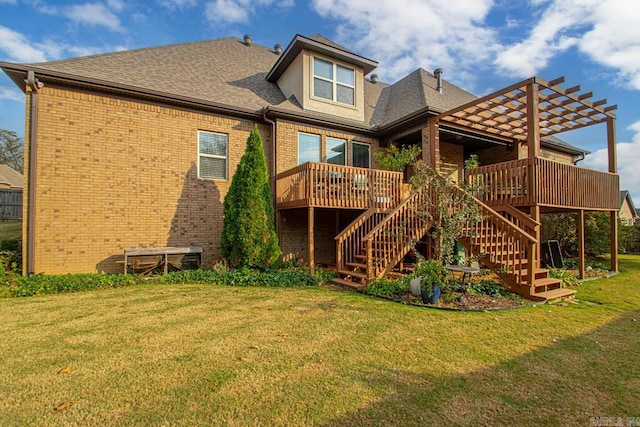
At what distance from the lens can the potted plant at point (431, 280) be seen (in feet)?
19.2

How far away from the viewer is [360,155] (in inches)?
466

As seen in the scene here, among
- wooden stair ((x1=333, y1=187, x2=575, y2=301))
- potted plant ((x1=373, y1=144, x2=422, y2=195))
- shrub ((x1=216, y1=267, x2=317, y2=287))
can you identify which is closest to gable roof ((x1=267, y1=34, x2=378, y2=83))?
potted plant ((x1=373, y1=144, x2=422, y2=195))

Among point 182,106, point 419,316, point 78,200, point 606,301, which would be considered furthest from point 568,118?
point 78,200

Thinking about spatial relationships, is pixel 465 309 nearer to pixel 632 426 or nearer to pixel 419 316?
pixel 419 316

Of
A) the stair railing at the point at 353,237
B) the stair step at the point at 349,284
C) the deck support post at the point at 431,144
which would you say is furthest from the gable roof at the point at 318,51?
the stair step at the point at 349,284

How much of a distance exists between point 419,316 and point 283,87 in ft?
32.7

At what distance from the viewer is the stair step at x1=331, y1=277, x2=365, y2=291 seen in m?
7.09

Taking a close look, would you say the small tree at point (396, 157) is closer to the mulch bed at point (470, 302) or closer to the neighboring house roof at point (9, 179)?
the mulch bed at point (470, 302)

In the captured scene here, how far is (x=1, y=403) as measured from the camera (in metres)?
2.65

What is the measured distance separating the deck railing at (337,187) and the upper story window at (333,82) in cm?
370

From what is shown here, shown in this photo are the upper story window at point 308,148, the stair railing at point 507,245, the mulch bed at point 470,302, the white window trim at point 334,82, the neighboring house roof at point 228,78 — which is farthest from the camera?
the white window trim at point 334,82

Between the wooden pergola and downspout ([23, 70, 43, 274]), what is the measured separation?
35.1ft

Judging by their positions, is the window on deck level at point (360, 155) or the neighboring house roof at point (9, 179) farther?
the neighboring house roof at point (9, 179)

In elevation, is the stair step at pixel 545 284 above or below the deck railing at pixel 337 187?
below
